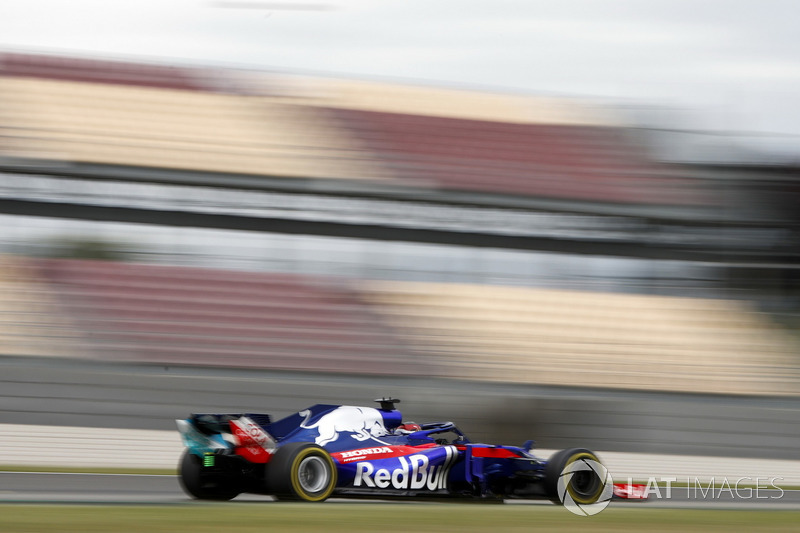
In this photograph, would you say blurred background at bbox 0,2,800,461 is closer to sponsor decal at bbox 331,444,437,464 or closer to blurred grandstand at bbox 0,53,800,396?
blurred grandstand at bbox 0,53,800,396

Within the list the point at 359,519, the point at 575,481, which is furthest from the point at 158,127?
the point at 359,519

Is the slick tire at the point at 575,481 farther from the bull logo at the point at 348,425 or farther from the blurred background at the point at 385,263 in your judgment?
the blurred background at the point at 385,263

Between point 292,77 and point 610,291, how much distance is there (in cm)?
780

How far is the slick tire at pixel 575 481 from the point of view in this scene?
7957 millimetres

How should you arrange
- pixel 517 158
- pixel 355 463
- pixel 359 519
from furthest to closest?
pixel 517 158 → pixel 355 463 → pixel 359 519

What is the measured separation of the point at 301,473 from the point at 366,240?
978 centimetres

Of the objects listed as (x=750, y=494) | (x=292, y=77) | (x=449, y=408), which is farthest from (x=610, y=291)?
(x=292, y=77)

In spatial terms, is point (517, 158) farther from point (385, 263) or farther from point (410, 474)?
Result: point (410, 474)

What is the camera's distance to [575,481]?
8.04 m

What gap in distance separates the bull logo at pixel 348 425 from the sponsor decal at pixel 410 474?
28cm

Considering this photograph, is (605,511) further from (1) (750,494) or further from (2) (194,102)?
(2) (194,102)

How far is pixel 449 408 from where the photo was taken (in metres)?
14.3

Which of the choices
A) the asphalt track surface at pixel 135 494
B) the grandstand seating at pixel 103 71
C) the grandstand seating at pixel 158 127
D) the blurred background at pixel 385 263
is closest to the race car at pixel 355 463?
the asphalt track surface at pixel 135 494

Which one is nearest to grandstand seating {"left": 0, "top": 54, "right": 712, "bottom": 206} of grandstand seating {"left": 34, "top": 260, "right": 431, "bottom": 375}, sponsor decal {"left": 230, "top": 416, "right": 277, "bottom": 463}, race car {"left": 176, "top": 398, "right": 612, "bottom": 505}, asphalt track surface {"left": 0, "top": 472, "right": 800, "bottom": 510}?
grandstand seating {"left": 34, "top": 260, "right": 431, "bottom": 375}
